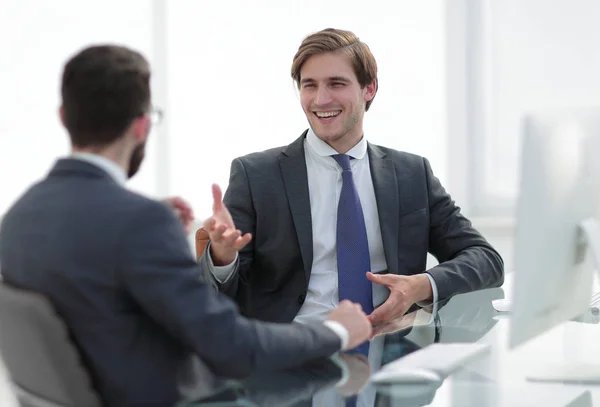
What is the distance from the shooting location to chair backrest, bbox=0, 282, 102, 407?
1.46m

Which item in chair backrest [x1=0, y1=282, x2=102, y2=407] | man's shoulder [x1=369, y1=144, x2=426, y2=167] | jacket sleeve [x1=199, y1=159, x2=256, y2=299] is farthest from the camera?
man's shoulder [x1=369, y1=144, x2=426, y2=167]

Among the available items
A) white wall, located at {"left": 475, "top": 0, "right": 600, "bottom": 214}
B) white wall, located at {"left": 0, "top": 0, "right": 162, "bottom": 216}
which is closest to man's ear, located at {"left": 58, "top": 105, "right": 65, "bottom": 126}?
white wall, located at {"left": 0, "top": 0, "right": 162, "bottom": 216}

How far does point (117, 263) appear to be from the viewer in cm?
151

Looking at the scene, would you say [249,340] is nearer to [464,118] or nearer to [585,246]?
[585,246]

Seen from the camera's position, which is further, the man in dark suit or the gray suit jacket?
the gray suit jacket

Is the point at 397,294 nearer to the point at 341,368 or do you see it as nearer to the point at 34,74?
the point at 341,368

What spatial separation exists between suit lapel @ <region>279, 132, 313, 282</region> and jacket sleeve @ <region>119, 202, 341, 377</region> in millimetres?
1153

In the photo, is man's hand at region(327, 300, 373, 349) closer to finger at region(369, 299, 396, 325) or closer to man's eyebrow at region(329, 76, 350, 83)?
finger at region(369, 299, 396, 325)

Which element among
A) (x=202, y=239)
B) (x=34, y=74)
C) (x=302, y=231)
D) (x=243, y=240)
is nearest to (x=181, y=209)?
(x=243, y=240)

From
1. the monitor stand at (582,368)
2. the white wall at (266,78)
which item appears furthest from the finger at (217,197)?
the white wall at (266,78)

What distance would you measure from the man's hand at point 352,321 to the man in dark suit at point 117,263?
0.69ft

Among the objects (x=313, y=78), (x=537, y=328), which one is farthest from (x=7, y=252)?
(x=313, y=78)

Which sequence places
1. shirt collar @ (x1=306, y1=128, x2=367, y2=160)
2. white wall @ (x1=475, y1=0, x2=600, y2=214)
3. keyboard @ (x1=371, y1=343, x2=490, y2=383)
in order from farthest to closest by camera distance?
1. white wall @ (x1=475, y1=0, x2=600, y2=214)
2. shirt collar @ (x1=306, y1=128, x2=367, y2=160)
3. keyboard @ (x1=371, y1=343, x2=490, y2=383)

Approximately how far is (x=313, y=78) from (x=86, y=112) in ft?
4.83
